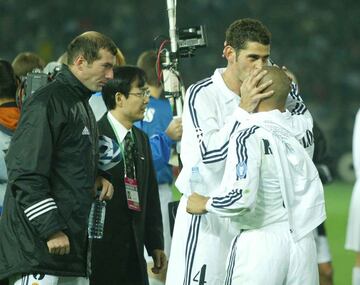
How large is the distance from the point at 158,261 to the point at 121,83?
48.2 inches

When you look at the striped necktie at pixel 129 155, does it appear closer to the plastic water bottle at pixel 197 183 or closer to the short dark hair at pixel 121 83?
the short dark hair at pixel 121 83

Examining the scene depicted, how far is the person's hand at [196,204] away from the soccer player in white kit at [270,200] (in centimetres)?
7

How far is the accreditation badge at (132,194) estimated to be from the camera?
6.67m

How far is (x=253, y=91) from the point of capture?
5289 millimetres

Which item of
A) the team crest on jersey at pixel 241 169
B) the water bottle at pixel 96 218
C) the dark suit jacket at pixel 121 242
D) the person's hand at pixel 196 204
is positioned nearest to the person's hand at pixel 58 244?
the water bottle at pixel 96 218

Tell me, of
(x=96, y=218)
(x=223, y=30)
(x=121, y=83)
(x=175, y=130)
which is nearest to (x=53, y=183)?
Result: (x=96, y=218)

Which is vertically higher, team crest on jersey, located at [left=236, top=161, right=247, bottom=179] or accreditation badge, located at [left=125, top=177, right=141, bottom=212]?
team crest on jersey, located at [left=236, top=161, right=247, bottom=179]

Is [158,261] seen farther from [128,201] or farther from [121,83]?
[121,83]

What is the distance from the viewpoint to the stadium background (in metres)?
23.6

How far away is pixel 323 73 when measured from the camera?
79.5 ft

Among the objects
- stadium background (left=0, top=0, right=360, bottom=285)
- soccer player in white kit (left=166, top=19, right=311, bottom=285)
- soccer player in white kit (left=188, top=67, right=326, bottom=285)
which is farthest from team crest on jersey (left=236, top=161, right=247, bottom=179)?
stadium background (left=0, top=0, right=360, bottom=285)

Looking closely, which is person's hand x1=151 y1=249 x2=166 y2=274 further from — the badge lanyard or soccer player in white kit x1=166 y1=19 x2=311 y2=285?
soccer player in white kit x1=166 y1=19 x2=311 y2=285

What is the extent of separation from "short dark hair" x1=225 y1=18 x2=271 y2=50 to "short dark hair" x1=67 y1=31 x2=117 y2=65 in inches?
26.8

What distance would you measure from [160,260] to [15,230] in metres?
1.57
